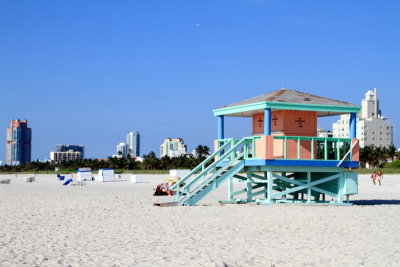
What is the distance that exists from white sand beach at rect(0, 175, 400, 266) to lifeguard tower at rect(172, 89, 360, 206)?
67.3 inches

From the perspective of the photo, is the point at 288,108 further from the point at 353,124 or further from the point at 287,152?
the point at 353,124

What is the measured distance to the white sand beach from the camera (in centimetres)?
927

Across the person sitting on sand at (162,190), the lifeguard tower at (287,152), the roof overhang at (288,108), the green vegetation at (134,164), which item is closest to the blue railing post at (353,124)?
the lifeguard tower at (287,152)

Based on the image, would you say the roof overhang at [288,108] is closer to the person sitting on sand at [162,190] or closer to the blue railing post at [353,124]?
the blue railing post at [353,124]

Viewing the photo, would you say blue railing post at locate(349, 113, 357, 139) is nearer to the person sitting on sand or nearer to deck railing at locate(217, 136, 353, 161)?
deck railing at locate(217, 136, 353, 161)

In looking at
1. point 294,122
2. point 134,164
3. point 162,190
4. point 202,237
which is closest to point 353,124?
point 294,122

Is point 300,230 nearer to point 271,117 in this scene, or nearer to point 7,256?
point 7,256

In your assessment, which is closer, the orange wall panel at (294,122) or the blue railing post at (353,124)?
the orange wall panel at (294,122)

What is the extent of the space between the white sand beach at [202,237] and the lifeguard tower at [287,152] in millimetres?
1710

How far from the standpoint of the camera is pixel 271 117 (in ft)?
67.9

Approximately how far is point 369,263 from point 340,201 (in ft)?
37.9

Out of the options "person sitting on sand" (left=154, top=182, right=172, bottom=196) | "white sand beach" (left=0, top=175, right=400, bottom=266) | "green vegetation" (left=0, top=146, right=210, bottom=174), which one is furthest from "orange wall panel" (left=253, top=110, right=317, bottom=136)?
"green vegetation" (left=0, top=146, right=210, bottom=174)

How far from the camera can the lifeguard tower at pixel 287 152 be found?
1919 centimetres

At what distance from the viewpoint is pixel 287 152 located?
19797mm
